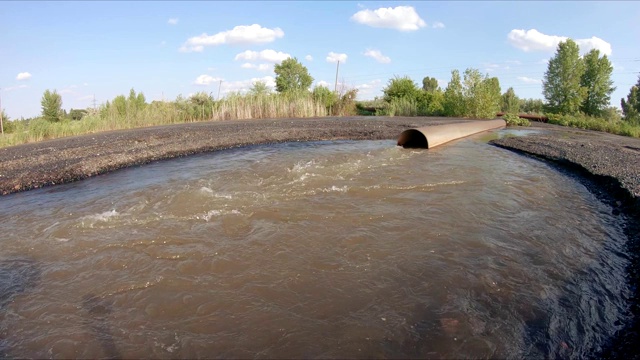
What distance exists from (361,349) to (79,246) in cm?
389

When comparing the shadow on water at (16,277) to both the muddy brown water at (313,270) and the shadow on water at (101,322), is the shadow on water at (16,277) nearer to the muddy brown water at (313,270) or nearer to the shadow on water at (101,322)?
the muddy brown water at (313,270)

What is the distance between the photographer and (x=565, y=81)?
2998cm

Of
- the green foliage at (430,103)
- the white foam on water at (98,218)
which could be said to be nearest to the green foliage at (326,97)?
the green foliage at (430,103)

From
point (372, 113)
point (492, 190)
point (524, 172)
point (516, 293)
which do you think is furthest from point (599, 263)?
point (372, 113)

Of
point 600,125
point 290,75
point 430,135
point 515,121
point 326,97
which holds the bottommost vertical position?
point 430,135

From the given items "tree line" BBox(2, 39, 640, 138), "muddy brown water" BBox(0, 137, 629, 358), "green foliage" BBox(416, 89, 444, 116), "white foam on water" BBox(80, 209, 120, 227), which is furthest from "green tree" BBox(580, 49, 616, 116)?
"white foam on water" BBox(80, 209, 120, 227)

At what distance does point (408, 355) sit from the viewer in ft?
7.90

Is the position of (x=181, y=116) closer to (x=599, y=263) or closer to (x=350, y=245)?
(x=350, y=245)

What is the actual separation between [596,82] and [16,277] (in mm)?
38672

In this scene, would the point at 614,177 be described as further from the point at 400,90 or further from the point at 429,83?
the point at 429,83

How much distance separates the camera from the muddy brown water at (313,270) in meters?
2.64

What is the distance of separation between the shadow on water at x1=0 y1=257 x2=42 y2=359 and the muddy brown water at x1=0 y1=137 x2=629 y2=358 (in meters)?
0.02

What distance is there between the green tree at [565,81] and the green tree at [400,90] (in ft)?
47.4

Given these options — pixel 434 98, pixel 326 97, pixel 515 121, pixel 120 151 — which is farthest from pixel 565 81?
pixel 120 151
